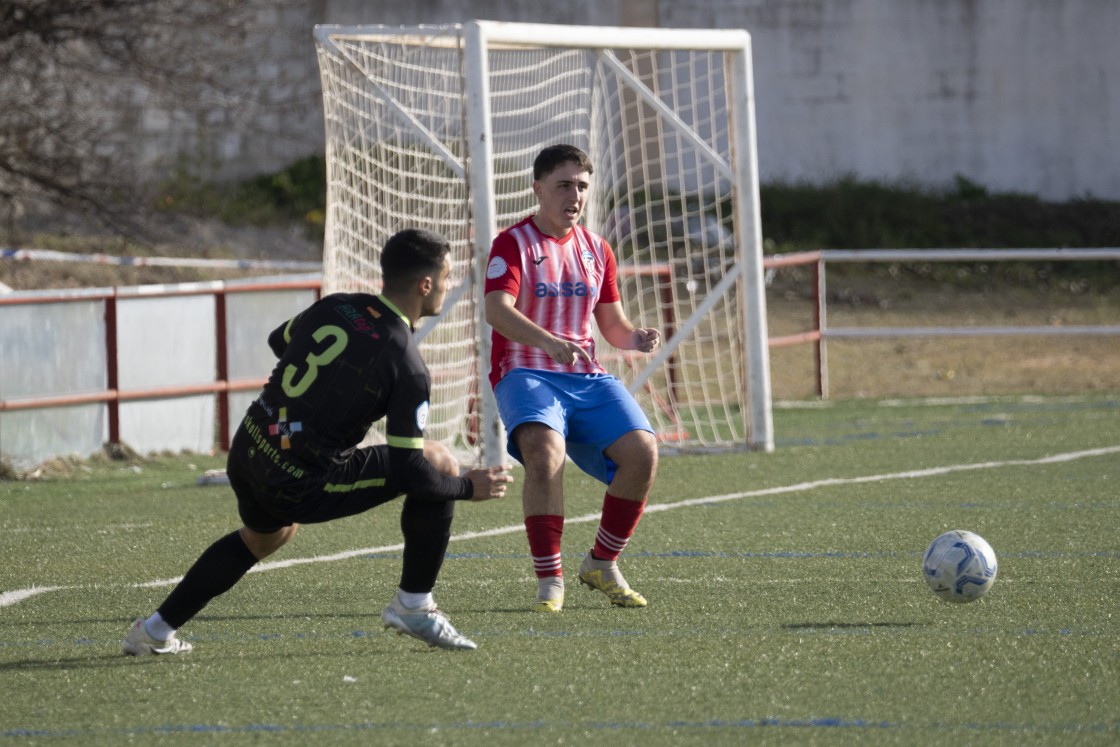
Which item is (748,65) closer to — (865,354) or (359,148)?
(359,148)

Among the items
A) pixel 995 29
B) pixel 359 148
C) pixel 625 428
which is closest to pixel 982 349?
pixel 995 29

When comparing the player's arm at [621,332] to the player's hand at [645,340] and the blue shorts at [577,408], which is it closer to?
the player's hand at [645,340]

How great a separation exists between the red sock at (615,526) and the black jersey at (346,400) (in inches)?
48.4

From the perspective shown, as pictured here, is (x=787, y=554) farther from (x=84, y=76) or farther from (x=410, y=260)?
(x=84, y=76)

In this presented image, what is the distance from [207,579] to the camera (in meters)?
5.37

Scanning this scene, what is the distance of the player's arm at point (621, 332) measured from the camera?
656 centimetres

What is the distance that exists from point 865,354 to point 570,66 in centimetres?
892

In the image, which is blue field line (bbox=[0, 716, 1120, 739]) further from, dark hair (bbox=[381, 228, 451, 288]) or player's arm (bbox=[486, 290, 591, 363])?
player's arm (bbox=[486, 290, 591, 363])

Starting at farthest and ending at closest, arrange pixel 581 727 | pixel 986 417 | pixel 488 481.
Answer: pixel 986 417 → pixel 488 481 → pixel 581 727

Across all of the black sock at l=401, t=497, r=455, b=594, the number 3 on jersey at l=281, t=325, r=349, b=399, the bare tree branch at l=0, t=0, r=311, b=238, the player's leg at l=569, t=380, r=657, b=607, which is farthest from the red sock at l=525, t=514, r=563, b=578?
the bare tree branch at l=0, t=0, r=311, b=238

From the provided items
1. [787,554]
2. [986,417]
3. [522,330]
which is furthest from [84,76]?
[522,330]

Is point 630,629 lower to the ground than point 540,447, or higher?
lower

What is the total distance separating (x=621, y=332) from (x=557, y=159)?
0.78m

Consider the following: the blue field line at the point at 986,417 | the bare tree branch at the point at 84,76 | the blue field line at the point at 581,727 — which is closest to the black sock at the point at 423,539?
the blue field line at the point at 581,727
